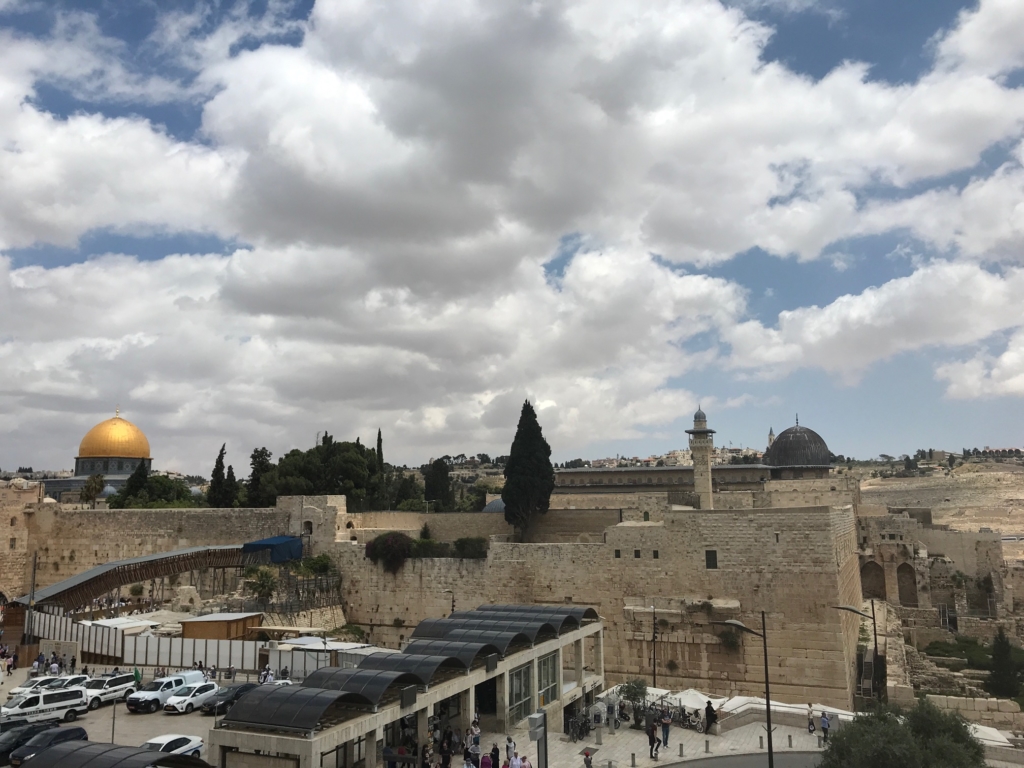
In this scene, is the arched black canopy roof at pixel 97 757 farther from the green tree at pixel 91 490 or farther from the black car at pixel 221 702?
the green tree at pixel 91 490

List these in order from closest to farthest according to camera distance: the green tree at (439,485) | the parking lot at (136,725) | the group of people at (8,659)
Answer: the parking lot at (136,725) < the group of people at (8,659) < the green tree at (439,485)

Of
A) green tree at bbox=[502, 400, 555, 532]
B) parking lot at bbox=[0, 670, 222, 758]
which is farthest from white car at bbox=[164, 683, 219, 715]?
green tree at bbox=[502, 400, 555, 532]

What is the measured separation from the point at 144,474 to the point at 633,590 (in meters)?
34.2

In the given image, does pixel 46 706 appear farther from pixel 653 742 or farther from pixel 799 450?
pixel 799 450

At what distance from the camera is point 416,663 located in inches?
581

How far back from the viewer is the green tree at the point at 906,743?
12.5m

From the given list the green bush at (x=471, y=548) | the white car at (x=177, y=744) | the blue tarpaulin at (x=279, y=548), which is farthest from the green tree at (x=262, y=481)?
the white car at (x=177, y=744)

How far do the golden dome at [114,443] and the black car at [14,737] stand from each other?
162 feet

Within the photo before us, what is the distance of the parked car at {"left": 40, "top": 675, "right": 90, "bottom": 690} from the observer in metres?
17.5

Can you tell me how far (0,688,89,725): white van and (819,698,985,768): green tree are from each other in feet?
50.8

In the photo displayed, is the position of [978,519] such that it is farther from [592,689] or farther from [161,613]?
[161,613]

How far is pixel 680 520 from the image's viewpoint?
2539 centimetres

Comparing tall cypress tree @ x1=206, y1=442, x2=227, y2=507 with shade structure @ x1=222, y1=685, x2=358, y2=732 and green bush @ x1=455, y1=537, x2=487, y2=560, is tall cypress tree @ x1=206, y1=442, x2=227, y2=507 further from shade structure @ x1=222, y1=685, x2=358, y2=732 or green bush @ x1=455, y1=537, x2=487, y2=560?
shade structure @ x1=222, y1=685, x2=358, y2=732

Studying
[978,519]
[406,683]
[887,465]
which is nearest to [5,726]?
[406,683]
